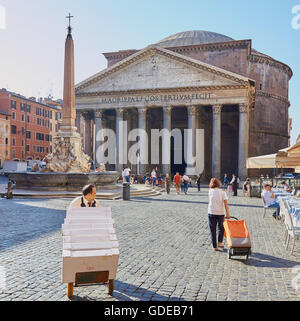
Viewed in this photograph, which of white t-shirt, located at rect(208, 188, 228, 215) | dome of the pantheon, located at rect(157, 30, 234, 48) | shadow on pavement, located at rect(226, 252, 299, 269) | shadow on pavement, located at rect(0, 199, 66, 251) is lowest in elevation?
shadow on pavement, located at rect(226, 252, 299, 269)

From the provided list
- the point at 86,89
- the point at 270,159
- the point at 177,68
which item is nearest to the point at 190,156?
the point at 177,68

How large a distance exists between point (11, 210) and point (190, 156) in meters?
20.6

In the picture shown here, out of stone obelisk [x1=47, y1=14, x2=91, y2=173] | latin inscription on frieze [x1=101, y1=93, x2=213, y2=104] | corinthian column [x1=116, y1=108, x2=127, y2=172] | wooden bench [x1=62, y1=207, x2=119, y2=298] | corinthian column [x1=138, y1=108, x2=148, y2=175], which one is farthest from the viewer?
corinthian column [x1=116, y1=108, x2=127, y2=172]

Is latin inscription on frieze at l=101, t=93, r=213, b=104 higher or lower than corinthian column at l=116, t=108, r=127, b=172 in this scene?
higher

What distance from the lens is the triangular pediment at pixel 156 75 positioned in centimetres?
2852

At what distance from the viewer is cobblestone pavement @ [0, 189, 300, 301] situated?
3.96 m

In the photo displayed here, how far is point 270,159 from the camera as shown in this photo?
14594 millimetres

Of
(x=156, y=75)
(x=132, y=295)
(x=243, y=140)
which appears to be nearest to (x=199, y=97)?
(x=156, y=75)

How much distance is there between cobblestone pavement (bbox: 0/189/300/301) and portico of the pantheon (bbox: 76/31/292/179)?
68.7ft

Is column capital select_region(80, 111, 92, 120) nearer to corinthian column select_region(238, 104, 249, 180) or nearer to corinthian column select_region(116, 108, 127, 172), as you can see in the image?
corinthian column select_region(116, 108, 127, 172)

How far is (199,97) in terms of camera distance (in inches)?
1152

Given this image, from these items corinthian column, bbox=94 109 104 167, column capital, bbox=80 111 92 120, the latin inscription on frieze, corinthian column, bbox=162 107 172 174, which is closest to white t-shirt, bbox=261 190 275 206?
the latin inscription on frieze

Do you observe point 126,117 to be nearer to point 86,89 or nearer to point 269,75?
point 86,89

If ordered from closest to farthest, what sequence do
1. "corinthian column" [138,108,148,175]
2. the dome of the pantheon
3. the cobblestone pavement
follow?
the cobblestone pavement → "corinthian column" [138,108,148,175] → the dome of the pantheon
